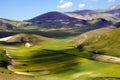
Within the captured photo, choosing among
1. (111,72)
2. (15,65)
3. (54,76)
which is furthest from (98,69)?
(15,65)

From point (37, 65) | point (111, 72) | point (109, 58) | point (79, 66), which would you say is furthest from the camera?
point (109, 58)

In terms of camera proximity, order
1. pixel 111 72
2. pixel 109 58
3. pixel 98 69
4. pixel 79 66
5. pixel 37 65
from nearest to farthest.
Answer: pixel 111 72 < pixel 98 69 < pixel 79 66 < pixel 37 65 < pixel 109 58

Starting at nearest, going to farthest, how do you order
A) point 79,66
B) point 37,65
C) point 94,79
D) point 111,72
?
point 94,79
point 111,72
point 79,66
point 37,65

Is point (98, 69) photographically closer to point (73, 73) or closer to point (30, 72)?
point (73, 73)

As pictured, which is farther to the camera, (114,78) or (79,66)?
(79,66)

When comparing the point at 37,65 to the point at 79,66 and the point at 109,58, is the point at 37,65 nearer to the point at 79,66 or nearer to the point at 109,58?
the point at 79,66

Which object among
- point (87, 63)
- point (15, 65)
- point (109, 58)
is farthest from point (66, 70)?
point (109, 58)

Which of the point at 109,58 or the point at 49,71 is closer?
the point at 49,71

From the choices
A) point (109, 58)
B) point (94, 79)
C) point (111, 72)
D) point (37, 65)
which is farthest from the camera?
point (109, 58)
